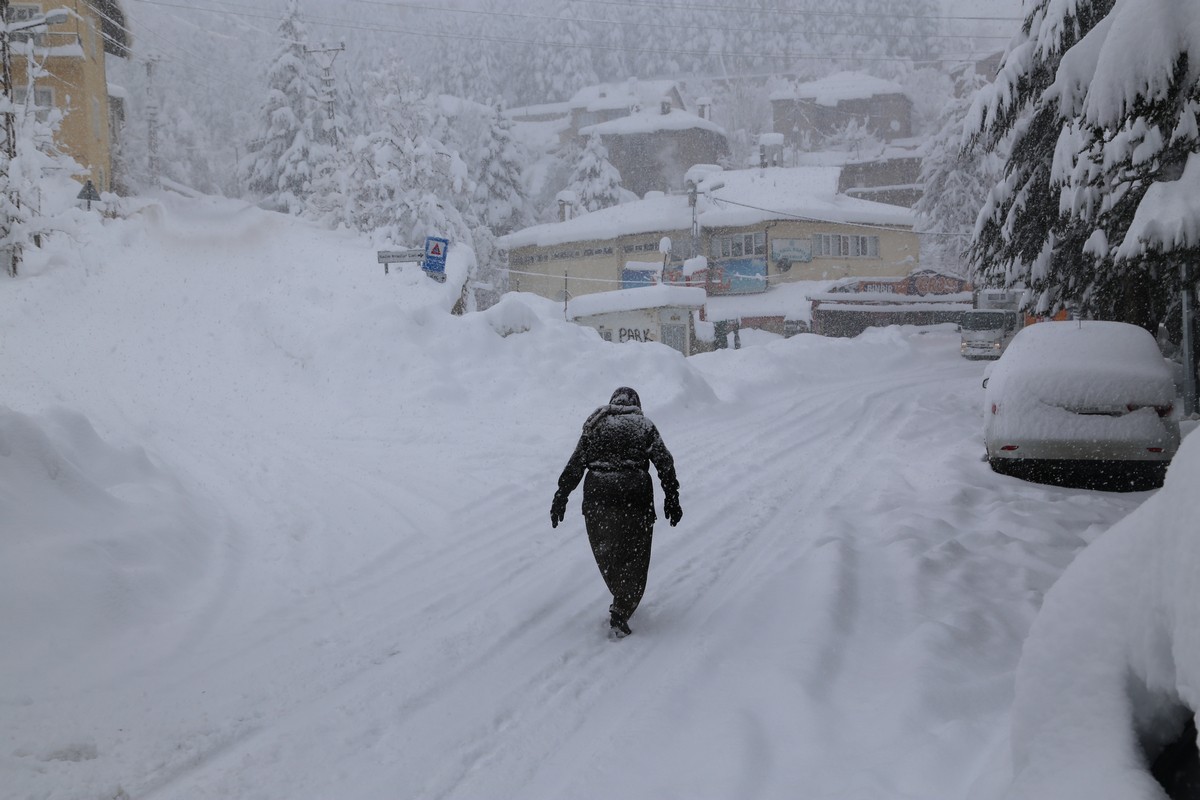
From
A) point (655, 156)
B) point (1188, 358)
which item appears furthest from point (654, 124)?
point (1188, 358)

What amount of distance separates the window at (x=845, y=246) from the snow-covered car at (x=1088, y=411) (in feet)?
128

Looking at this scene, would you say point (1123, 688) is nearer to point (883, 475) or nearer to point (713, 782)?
point (713, 782)

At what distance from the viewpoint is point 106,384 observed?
711 inches

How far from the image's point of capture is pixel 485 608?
6559mm

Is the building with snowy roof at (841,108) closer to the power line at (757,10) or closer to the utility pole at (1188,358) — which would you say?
the power line at (757,10)

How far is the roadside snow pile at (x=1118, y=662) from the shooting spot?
1811 millimetres

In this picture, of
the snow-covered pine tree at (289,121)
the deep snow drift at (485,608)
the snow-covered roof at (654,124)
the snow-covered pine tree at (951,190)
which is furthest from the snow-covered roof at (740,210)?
the deep snow drift at (485,608)

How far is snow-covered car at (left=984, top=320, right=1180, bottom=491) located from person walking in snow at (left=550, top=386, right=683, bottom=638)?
5.65 meters

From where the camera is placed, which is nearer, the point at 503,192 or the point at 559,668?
the point at 559,668

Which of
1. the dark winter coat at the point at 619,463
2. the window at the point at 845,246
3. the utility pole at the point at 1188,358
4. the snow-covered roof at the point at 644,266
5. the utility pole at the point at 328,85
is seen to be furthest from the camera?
the snow-covered roof at the point at 644,266

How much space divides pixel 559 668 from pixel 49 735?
2.70m

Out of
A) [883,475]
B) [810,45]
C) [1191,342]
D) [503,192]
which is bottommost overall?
[883,475]

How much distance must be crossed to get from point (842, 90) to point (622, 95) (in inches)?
853

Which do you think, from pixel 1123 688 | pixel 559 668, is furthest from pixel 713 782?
pixel 1123 688
